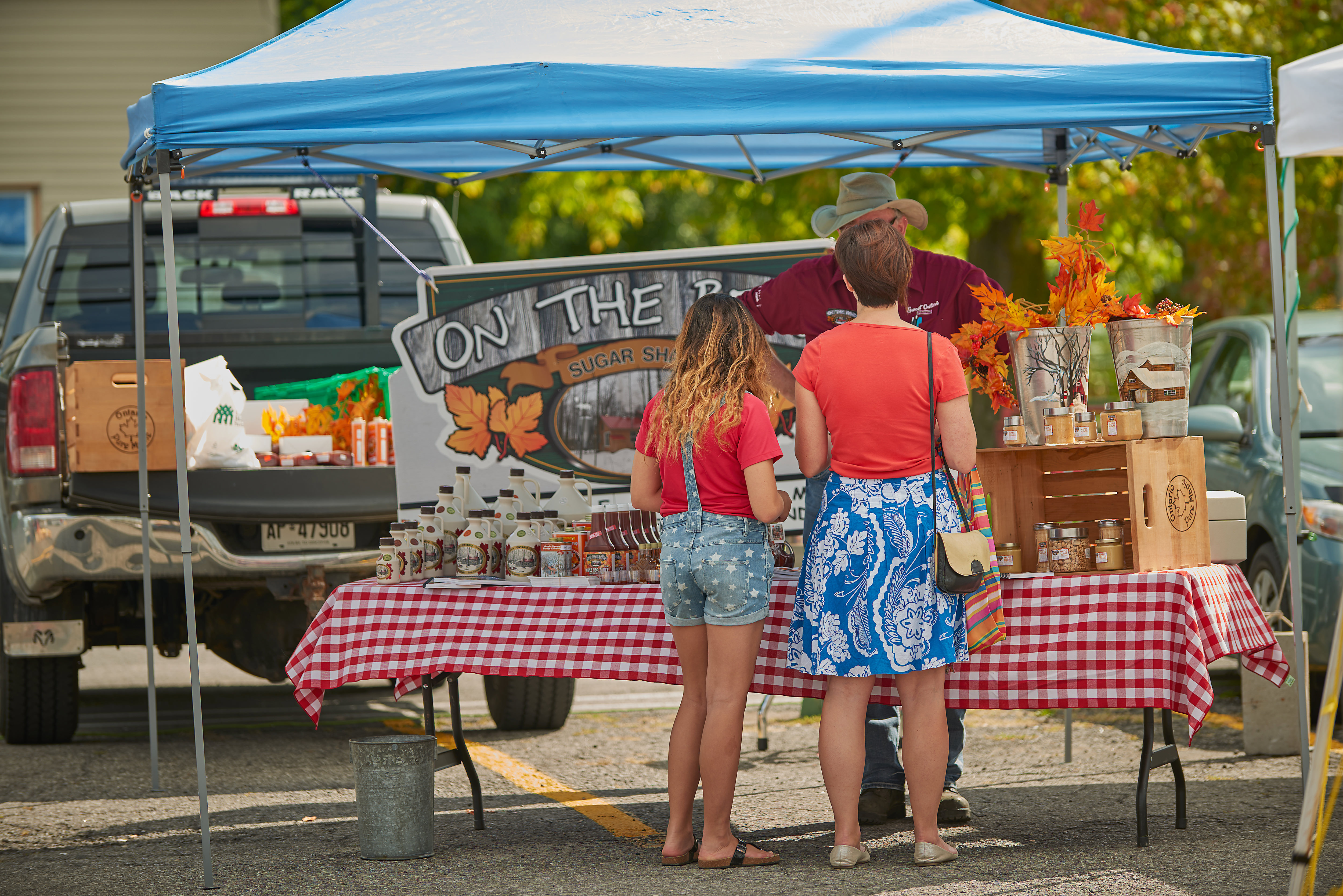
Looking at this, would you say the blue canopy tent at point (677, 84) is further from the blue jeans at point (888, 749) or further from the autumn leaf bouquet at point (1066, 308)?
the blue jeans at point (888, 749)

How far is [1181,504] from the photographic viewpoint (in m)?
4.62

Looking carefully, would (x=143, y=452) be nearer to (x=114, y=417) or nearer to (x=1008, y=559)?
(x=114, y=417)

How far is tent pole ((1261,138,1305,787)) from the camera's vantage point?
480cm

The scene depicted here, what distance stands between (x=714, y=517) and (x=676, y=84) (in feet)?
4.47

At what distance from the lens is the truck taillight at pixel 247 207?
7793mm

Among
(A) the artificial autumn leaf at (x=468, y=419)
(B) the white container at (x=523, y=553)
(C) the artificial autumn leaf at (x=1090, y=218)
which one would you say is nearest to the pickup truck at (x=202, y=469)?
(A) the artificial autumn leaf at (x=468, y=419)

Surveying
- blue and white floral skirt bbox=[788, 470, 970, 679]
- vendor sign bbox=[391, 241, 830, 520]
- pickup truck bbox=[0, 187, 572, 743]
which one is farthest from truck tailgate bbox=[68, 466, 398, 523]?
blue and white floral skirt bbox=[788, 470, 970, 679]

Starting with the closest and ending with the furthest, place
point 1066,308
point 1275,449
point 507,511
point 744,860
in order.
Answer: point 744,860 < point 1066,308 < point 507,511 < point 1275,449

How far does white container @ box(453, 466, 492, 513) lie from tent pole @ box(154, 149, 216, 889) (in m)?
0.92

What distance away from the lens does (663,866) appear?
4574mm

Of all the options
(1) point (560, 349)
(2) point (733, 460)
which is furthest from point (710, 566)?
(1) point (560, 349)

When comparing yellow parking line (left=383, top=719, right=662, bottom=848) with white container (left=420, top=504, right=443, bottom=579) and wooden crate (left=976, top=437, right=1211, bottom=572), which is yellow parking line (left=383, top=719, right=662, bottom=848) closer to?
white container (left=420, top=504, right=443, bottom=579)

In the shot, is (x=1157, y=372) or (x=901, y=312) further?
(x=901, y=312)

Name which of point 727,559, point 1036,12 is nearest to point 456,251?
point 727,559
